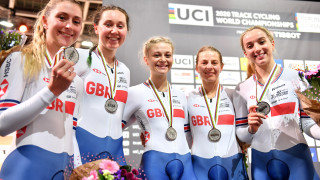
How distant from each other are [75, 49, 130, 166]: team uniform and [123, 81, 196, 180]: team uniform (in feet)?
0.80

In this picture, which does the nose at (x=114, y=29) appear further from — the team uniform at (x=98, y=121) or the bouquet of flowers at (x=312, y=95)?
the bouquet of flowers at (x=312, y=95)

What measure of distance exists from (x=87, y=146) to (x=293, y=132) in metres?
1.83

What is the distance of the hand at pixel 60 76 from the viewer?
1678 millimetres

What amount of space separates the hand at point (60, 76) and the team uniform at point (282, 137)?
191 cm

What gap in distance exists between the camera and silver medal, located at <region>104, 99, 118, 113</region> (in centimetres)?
268

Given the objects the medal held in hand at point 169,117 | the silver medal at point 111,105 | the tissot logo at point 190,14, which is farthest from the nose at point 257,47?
the tissot logo at point 190,14

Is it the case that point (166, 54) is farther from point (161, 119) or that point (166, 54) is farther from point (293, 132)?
point (293, 132)

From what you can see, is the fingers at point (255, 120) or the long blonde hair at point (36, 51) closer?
the long blonde hair at point (36, 51)

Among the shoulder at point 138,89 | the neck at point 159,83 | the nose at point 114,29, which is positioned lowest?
the shoulder at point 138,89

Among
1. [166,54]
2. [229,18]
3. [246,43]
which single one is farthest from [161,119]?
[229,18]

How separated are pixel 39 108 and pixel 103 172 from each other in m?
A: 0.50

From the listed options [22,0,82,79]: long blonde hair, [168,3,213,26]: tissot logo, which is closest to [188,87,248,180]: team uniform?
[22,0,82,79]: long blonde hair

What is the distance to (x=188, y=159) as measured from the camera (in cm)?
295

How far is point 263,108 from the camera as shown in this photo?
2.75m
